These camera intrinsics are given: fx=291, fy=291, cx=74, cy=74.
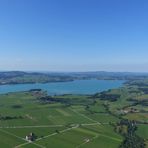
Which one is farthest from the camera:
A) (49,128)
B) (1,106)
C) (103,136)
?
(1,106)

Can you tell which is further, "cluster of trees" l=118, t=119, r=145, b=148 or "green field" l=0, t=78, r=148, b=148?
"green field" l=0, t=78, r=148, b=148

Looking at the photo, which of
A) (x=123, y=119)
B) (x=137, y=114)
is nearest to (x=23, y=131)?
(x=123, y=119)

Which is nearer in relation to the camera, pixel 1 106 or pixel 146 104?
pixel 1 106

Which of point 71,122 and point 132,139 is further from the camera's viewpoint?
point 71,122

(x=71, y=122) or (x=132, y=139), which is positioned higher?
(x=71, y=122)

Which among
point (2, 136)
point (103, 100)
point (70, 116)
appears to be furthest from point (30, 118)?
point (103, 100)

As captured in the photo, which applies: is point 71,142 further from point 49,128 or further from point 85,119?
point 85,119

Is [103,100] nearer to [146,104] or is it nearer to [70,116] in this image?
[146,104]

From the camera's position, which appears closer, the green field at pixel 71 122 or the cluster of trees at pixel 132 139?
the cluster of trees at pixel 132 139

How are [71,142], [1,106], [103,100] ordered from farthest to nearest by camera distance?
1. [103,100]
2. [1,106]
3. [71,142]
